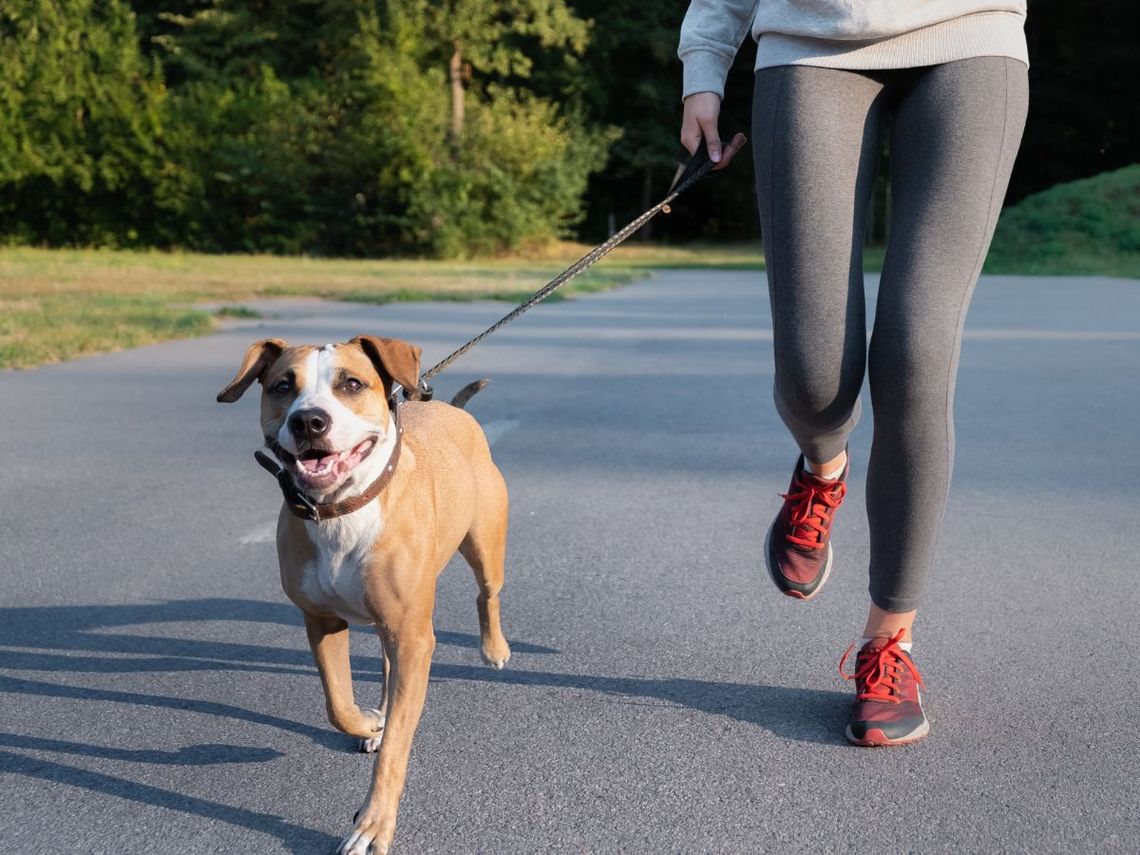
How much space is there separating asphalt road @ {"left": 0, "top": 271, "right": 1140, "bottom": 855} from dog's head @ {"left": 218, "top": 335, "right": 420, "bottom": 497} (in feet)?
2.21

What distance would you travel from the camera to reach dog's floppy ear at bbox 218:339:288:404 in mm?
2750

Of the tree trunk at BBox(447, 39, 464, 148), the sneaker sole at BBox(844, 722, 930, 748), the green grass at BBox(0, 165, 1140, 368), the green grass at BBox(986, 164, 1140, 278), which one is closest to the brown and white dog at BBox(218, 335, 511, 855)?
the sneaker sole at BBox(844, 722, 930, 748)

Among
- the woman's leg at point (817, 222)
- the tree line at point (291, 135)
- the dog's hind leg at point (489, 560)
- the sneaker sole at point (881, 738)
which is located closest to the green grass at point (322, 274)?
the tree line at point (291, 135)

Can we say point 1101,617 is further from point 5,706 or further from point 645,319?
point 645,319

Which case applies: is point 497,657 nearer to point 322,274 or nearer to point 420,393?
point 420,393

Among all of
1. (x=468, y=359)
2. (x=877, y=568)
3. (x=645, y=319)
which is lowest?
(x=645, y=319)

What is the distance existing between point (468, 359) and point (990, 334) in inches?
210

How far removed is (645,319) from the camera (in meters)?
13.9

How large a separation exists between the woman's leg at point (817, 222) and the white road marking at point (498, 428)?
362cm

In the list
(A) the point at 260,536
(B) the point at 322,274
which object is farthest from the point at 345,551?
(B) the point at 322,274

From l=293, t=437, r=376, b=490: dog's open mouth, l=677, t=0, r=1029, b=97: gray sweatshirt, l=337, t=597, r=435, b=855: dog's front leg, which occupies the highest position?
l=677, t=0, r=1029, b=97: gray sweatshirt

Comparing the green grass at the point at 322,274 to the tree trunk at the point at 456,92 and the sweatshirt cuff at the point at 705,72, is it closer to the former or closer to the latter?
the tree trunk at the point at 456,92

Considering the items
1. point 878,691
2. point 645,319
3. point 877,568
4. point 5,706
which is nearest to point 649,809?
point 878,691

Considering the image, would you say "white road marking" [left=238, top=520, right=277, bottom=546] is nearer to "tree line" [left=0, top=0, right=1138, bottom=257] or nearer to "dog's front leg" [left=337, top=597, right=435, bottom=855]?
"dog's front leg" [left=337, top=597, right=435, bottom=855]
